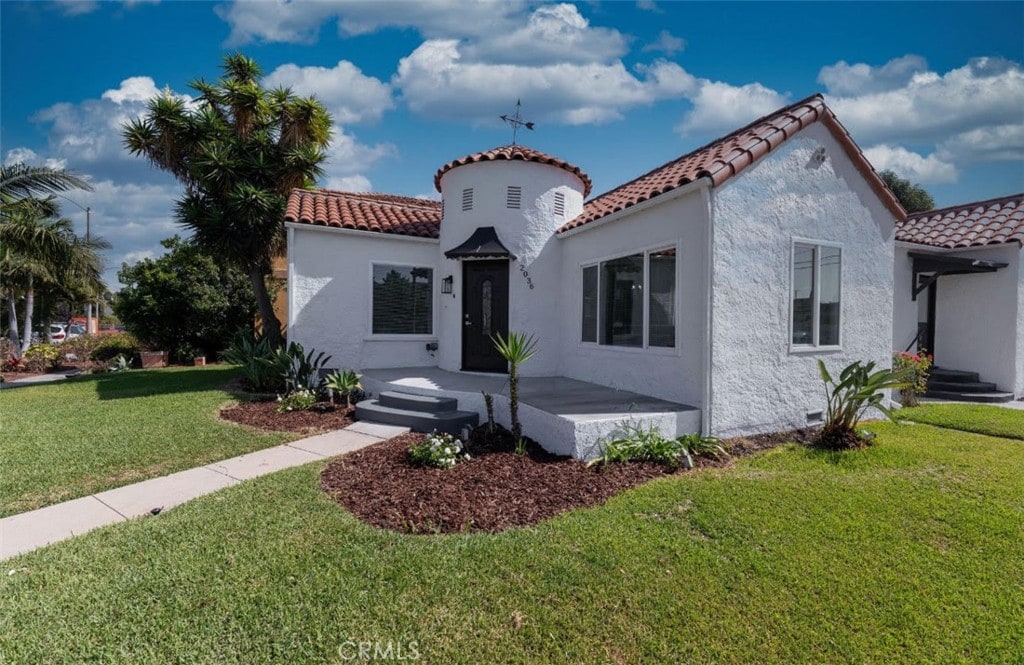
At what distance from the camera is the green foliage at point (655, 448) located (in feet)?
21.3

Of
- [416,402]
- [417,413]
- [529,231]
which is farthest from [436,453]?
[529,231]

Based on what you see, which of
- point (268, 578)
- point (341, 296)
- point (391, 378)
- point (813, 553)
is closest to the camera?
point (268, 578)

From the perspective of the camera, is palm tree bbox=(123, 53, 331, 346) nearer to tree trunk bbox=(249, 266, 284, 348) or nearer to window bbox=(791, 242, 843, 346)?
tree trunk bbox=(249, 266, 284, 348)

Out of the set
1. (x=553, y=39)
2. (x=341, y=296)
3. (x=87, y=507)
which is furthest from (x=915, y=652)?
(x=341, y=296)

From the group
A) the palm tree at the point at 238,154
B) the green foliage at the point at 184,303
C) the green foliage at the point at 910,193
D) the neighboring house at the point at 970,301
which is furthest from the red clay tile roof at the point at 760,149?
the green foliage at the point at 910,193

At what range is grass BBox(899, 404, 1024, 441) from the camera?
27.5ft

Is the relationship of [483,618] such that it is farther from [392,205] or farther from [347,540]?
[392,205]

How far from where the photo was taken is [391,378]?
415 inches

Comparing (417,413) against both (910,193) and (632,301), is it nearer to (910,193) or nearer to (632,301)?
(632,301)

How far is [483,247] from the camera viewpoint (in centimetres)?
1075

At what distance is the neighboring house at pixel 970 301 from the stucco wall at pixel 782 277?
4.12 meters

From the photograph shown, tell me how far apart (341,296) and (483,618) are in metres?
9.79

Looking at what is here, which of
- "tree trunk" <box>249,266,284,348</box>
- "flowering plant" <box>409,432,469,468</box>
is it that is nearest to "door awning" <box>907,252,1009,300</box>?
"flowering plant" <box>409,432,469,468</box>

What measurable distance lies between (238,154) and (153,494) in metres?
12.2
